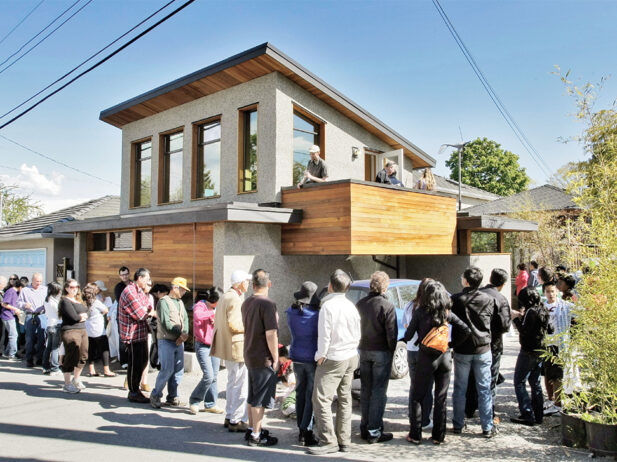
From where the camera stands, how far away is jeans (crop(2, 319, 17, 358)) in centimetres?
986

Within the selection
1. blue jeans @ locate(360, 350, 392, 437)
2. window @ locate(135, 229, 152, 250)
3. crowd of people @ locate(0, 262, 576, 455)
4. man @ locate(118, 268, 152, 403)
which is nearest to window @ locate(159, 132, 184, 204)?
window @ locate(135, 229, 152, 250)

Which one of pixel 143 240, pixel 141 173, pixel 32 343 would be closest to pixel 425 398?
pixel 143 240

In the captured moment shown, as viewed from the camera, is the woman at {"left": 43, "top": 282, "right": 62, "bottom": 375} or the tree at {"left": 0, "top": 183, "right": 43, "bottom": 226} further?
the tree at {"left": 0, "top": 183, "right": 43, "bottom": 226}

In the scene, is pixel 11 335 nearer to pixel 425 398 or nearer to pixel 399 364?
pixel 399 364

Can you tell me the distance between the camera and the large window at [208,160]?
11.7 metres

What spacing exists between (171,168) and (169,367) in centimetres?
799

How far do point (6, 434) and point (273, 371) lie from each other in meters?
3.24

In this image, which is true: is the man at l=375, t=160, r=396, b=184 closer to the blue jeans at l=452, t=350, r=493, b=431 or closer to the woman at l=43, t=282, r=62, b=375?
the blue jeans at l=452, t=350, r=493, b=431

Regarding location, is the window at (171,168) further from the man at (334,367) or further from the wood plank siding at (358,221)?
the man at (334,367)

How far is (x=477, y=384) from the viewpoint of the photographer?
528cm

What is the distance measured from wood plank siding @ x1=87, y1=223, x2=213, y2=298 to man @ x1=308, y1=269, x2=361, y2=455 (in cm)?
452

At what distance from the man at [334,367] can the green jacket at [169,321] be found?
238 centimetres

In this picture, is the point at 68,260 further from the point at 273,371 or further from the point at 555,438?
the point at 555,438

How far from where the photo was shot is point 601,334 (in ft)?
16.3
